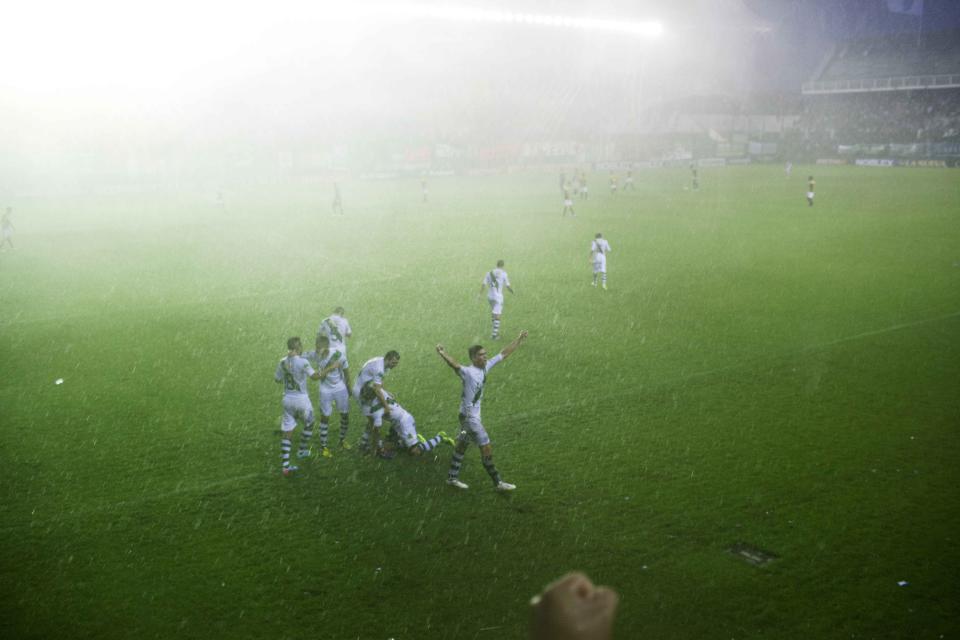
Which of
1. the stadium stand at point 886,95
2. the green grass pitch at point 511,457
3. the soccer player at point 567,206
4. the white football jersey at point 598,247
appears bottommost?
the green grass pitch at point 511,457

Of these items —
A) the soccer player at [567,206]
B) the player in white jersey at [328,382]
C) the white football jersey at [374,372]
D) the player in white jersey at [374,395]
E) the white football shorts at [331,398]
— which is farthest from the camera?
the soccer player at [567,206]

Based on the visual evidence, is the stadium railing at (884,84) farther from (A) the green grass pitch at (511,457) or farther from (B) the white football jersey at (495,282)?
(B) the white football jersey at (495,282)

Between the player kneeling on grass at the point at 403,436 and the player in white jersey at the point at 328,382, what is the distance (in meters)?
0.75

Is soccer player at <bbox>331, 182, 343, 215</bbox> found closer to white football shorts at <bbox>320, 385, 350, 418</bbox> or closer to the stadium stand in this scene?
white football shorts at <bbox>320, 385, 350, 418</bbox>

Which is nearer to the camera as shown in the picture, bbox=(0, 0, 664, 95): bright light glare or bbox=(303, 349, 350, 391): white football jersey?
bbox=(303, 349, 350, 391): white football jersey

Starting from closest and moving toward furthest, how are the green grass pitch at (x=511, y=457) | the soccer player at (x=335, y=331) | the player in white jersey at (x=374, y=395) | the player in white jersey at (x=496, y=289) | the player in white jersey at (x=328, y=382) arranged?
1. the green grass pitch at (x=511, y=457)
2. the player in white jersey at (x=374, y=395)
3. the player in white jersey at (x=328, y=382)
4. the soccer player at (x=335, y=331)
5. the player in white jersey at (x=496, y=289)

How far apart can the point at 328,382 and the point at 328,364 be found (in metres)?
0.40

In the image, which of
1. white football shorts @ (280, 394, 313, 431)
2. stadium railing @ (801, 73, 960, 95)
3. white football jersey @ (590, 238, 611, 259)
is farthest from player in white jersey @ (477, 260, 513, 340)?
stadium railing @ (801, 73, 960, 95)

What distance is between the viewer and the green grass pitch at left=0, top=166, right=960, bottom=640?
24.8ft

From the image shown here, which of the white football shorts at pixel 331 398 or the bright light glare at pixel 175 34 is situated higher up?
the bright light glare at pixel 175 34

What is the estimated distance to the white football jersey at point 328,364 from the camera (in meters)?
11.0

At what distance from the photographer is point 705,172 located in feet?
230

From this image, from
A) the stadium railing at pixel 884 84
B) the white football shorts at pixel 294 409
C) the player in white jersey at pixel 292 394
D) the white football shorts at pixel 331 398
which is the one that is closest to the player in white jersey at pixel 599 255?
the white football shorts at pixel 331 398

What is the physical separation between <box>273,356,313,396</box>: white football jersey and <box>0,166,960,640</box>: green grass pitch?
1162 millimetres
